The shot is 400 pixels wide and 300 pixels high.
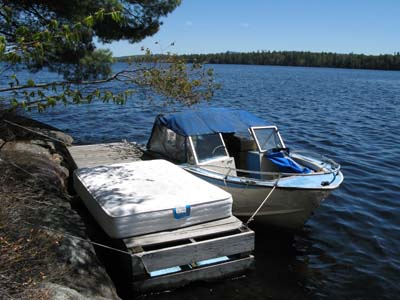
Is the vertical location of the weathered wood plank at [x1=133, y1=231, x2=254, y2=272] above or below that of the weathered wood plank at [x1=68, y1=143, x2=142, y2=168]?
below

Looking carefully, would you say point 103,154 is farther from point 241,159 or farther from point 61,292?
point 61,292

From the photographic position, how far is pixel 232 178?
31.4 ft

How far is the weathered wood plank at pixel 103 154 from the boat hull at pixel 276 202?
10.6ft

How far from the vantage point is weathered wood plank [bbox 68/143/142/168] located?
11659 mm

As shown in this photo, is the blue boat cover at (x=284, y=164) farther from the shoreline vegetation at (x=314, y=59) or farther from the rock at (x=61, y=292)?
the shoreline vegetation at (x=314, y=59)

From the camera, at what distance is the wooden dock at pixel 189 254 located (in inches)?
270

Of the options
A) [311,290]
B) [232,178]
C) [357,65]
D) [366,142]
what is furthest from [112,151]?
[357,65]

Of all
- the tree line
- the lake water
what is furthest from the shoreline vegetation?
the lake water

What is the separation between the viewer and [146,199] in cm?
732

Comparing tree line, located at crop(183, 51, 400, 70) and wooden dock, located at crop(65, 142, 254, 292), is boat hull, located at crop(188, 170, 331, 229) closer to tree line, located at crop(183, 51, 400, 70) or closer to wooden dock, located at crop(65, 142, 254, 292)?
wooden dock, located at crop(65, 142, 254, 292)

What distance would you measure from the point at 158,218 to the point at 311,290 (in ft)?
10.9

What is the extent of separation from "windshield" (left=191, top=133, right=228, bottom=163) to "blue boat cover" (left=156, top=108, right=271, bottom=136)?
0.19 meters

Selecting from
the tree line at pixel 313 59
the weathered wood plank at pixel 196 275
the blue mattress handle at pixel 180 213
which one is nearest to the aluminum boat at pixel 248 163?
the weathered wood plank at pixel 196 275

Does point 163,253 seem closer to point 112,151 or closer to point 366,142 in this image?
point 112,151
